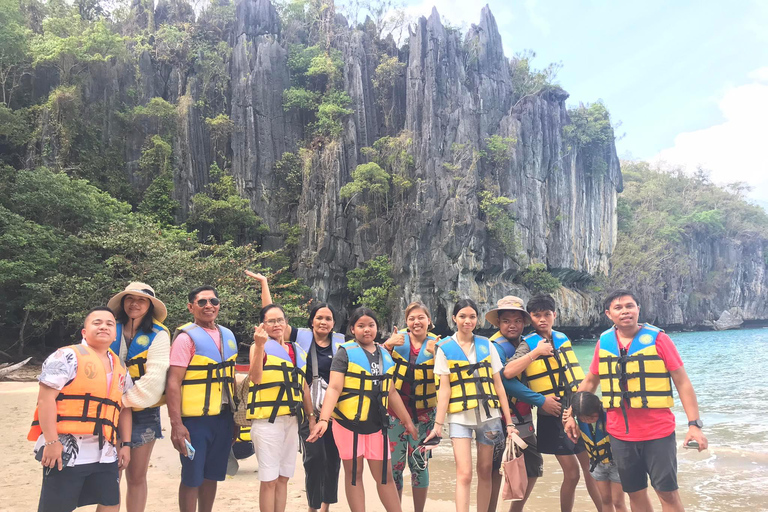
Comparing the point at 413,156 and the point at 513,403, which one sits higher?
the point at 413,156

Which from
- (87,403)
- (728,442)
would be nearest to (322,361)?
(87,403)

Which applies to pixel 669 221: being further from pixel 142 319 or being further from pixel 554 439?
pixel 142 319

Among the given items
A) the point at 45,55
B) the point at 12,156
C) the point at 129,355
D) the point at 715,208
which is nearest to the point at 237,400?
the point at 129,355

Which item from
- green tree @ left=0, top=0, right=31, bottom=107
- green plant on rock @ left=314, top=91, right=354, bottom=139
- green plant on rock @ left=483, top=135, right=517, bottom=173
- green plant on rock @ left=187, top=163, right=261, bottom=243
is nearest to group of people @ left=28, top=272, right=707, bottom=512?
green plant on rock @ left=187, top=163, right=261, bottom=243

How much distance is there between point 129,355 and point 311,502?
163 centimetres

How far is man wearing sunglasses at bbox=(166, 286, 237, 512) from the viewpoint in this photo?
3205 millimetres

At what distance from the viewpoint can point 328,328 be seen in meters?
3.75

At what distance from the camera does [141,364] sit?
10.6ft

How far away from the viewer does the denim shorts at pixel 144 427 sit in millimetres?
3146

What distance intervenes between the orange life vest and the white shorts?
2.80ft

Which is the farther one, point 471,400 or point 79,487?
point 471,400

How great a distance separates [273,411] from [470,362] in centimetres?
136

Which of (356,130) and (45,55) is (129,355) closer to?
(45,55)

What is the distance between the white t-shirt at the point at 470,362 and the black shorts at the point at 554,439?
0.54 m
